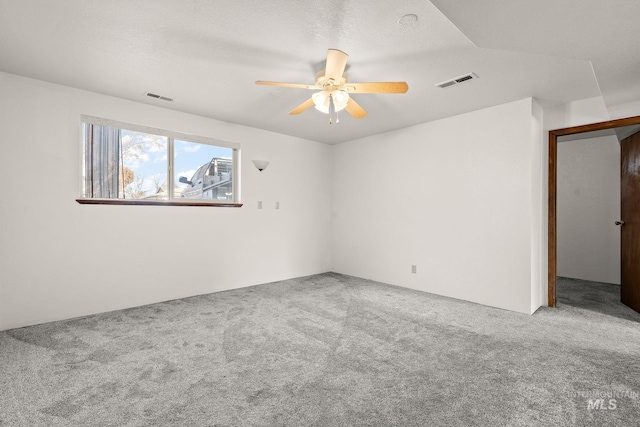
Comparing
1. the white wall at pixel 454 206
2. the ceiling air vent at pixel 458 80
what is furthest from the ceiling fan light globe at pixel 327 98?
the white wall at pixel 454 206

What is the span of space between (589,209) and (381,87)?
190 inches

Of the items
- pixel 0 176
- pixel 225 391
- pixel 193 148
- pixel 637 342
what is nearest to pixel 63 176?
pixel 0 176

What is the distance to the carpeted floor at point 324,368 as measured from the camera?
1653 millimetres

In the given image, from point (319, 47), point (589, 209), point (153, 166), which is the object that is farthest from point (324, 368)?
point (589, 209)

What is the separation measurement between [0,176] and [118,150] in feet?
3.39

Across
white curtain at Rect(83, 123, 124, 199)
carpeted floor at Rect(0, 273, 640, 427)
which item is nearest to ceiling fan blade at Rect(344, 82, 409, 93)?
carpeted floor at Rect(0, 273, 640, 427)

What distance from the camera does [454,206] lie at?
396cm

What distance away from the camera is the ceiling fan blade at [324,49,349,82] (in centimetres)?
209

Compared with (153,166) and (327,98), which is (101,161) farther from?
(327,98)

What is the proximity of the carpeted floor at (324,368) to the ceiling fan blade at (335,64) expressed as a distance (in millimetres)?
2150

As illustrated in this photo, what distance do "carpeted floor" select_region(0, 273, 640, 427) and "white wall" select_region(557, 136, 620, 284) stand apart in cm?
202

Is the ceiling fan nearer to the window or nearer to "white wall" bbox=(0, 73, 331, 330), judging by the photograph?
the window

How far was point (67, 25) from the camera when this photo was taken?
2.10 metres

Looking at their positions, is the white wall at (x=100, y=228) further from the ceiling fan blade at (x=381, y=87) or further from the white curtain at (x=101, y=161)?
the ceiling fan blade at (x=381, y=87)
